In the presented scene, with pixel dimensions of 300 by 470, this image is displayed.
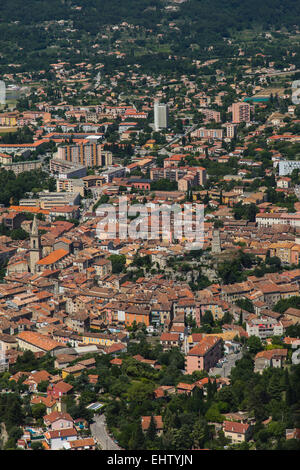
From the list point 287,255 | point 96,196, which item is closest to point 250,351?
point 287,255

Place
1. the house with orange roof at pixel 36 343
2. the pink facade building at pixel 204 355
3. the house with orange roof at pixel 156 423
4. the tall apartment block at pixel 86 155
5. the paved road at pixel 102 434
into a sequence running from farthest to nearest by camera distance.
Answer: the tall apartment block at pixel 86 155 < the house with orange roof at pixel 36 343 < the pink facade building at pixel 204 355 < the house with orange roof at pixel 156 423 < the paved road at pixel 102 434

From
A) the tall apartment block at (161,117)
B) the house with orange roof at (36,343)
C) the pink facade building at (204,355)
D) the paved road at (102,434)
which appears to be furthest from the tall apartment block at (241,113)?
the paved road at (102,434)

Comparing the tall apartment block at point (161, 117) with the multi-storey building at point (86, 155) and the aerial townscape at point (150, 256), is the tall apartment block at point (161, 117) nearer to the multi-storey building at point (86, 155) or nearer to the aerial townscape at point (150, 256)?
the aerial townscape at point (150, 256)

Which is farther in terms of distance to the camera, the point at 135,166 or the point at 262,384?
the point at 135,166
